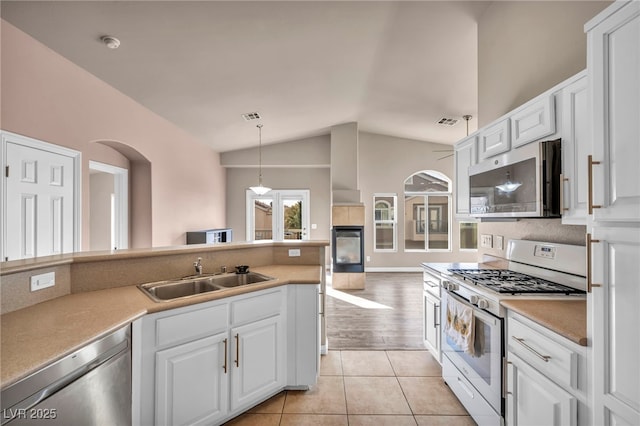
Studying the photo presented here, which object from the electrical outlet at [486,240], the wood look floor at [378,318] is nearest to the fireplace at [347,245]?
the wood look floor at [378,318]

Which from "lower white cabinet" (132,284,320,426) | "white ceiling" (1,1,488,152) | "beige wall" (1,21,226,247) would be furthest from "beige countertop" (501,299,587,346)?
"beige wall" (1,21,226,247)

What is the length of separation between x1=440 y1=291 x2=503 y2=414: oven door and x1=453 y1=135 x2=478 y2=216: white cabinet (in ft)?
3.17

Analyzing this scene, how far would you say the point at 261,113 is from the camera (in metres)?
4.77

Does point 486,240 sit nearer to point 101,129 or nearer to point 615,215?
point 615,215

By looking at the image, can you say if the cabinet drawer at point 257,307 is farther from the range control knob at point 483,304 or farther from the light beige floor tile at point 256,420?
the range control knob at point 483,304

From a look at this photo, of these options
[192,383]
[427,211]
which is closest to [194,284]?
[192,383]

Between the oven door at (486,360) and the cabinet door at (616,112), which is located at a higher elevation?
the cabinet door at (616,112)

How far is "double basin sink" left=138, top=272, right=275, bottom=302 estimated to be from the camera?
6.61 feet

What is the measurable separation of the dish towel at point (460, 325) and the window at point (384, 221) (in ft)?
16.0

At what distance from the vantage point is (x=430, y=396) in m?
2.20

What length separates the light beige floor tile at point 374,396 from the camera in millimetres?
2064

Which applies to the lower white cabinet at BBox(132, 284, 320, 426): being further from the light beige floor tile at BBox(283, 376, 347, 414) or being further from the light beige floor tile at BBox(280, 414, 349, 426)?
the light beige floor tile at BBox(280, 414, 349, 426)

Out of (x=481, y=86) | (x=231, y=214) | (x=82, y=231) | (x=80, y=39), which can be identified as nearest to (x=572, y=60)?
(x=481, y=86)

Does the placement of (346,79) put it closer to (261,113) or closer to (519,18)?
(261,113)
